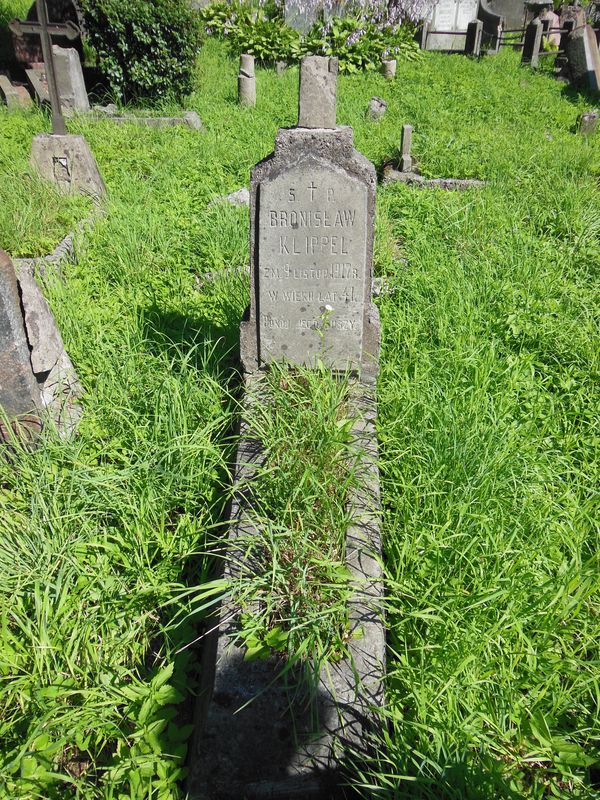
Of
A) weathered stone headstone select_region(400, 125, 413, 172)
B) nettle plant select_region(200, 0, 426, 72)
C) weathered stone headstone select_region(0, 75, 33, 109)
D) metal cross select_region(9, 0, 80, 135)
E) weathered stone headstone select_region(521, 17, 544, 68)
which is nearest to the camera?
metal cross select_region(9, 0, 80, 135)

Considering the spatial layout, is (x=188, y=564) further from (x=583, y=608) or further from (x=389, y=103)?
(x=389, y=103)

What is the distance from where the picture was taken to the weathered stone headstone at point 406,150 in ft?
21.7

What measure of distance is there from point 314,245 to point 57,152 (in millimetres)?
3828

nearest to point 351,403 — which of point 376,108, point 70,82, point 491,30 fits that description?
point 376,108

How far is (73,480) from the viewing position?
101 inches

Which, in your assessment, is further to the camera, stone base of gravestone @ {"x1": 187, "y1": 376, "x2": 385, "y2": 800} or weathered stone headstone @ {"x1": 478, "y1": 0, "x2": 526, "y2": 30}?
weathered stone headstone @ {"x1": 478, "y1": 0, "x2": 526, "y2": 30}

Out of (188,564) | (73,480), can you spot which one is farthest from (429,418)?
(73,480)

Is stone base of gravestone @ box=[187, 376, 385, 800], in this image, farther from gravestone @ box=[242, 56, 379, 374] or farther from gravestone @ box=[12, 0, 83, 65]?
gravestone @ box=[12, 0, 83, 65]

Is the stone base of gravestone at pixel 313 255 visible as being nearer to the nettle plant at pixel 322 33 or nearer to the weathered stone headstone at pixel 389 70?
the weathered stone headstone at pixel 389 70

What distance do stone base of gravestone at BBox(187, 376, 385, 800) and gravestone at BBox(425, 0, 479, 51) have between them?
1663 centimetres

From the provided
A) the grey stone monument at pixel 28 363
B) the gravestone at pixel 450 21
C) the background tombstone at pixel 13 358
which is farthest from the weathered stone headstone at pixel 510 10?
the background tombstone at pixel 13 358

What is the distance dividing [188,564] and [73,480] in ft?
1.97

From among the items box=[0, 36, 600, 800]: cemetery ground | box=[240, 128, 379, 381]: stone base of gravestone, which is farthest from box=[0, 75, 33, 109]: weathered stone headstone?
box=[240, 128, 379, 381]: stone base of gravestone

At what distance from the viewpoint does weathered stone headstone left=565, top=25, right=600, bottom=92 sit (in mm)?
10445
